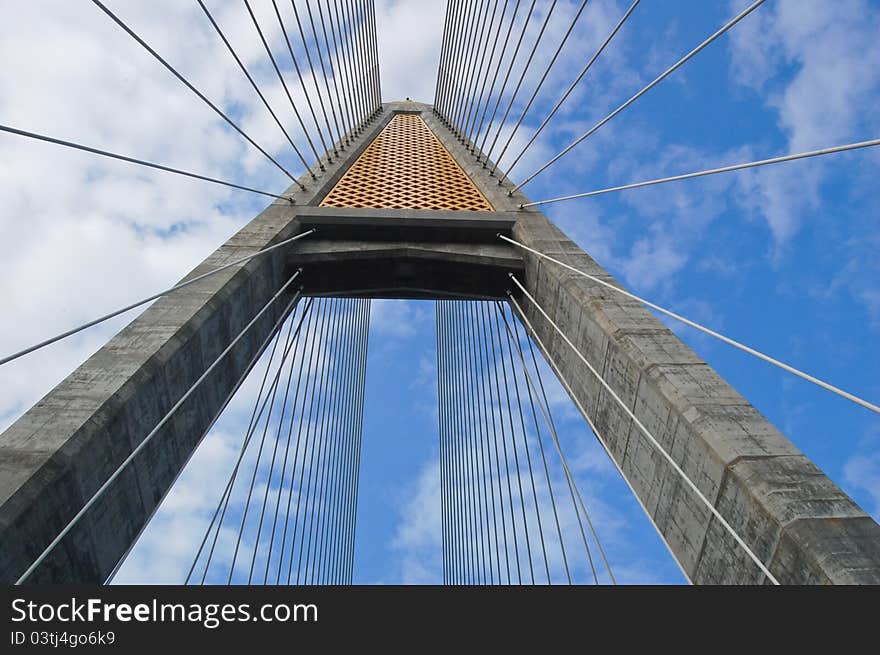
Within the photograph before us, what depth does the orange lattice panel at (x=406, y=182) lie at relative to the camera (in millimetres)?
10016

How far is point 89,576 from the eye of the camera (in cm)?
468

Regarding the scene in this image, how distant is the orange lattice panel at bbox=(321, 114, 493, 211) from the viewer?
1002 centimetres

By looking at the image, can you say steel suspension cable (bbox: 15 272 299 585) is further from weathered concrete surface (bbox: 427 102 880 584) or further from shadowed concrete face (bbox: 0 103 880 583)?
weathered concrete surface (bbox: 427 102 880 584)

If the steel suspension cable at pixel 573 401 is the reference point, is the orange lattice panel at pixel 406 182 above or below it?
above

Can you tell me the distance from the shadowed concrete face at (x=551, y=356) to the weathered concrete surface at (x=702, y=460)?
1 centimetres

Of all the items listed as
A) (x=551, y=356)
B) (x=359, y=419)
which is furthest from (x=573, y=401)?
(x=359, y=419)

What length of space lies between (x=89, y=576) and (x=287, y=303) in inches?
190

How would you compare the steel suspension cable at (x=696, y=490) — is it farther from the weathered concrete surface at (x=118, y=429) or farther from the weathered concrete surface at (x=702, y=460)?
the weathered concrete surface at (x=118, y=429)

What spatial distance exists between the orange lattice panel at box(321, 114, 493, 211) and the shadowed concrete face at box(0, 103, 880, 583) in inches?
42.2

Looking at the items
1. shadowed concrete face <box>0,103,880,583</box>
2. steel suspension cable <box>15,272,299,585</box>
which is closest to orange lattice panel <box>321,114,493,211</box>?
shadowed concrete face <box>0,103,880,583</box>

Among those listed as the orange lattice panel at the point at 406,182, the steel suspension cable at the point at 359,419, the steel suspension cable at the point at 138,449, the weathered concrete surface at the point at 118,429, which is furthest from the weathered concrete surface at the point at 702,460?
the steel suspension cable at the point at 359,419

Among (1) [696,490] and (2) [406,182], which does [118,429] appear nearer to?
(1) [696,490]

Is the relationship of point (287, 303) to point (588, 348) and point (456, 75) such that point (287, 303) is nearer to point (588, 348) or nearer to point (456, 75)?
point (588, 348)
